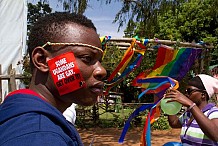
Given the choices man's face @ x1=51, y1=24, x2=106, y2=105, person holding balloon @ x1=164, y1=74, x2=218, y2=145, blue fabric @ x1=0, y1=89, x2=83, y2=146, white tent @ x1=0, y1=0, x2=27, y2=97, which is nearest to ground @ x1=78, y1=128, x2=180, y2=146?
white tent @ x1=0, y1=0, x2=27, y2=97

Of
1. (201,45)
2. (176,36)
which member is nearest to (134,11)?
(201,45)

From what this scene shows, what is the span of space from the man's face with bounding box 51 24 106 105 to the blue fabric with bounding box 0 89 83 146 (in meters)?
0.16

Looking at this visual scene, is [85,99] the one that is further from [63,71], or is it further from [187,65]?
[187,65]

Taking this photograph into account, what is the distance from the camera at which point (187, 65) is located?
4.86 meters

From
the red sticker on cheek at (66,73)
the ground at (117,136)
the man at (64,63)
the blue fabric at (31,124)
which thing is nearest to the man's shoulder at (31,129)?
the blue fabric at (31,124)

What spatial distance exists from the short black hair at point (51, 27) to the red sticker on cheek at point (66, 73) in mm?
76

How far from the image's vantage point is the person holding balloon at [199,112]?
2348 millimetres

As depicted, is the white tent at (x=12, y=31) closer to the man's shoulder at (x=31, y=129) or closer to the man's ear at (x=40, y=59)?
the man's ear at (x=40, y=59)

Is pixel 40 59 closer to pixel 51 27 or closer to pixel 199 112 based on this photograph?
pixel 51 27

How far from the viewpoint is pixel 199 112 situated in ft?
7.90

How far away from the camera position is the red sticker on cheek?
1054mm

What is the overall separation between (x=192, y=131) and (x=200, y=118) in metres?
0.24

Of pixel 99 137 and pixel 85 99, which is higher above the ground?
pixel 85 99

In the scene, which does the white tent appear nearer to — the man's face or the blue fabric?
the man's face
